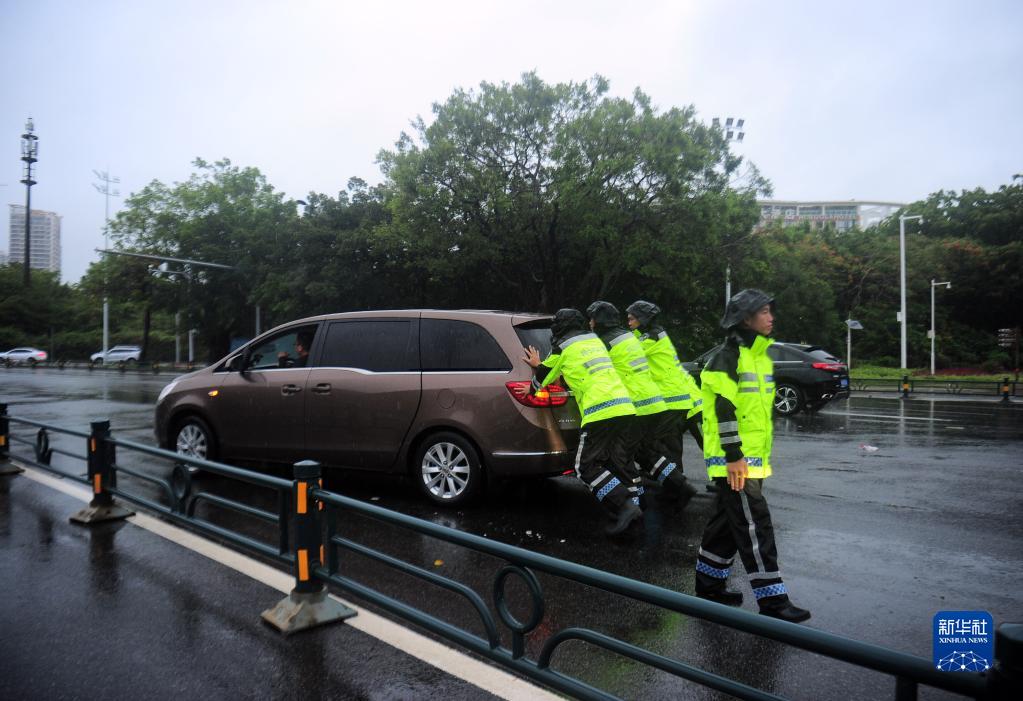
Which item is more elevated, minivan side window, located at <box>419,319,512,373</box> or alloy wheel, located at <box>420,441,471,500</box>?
minivan side window, located at <box>419,319,512,373</box>

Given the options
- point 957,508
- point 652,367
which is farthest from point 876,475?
point 652,367

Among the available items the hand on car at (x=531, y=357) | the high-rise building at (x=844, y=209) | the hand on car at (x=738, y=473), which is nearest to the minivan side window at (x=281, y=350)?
the hand on car at (x=531, y=357)

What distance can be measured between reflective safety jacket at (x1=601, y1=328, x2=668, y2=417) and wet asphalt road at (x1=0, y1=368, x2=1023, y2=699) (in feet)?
3.19

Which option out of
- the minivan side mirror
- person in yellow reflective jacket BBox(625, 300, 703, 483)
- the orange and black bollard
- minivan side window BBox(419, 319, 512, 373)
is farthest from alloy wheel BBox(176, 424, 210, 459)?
person in yellow reflective jacket BBox(625, 300, 703, 483)

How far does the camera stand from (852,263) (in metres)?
50.8

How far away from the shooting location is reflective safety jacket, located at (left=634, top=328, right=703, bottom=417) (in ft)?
20.6

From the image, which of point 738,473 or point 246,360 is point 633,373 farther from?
point 246,360

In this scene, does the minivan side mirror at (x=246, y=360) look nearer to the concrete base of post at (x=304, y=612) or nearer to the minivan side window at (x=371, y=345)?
the minivan side window at (x=371, y=345)

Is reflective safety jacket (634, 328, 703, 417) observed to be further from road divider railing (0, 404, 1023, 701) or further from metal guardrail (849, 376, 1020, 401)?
metal guardrail (849, 376, 1020, 401)

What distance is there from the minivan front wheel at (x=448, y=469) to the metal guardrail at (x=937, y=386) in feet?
Answer: 60.5

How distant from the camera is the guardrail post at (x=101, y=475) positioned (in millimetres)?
5840

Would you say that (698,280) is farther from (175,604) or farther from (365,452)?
(175,604)
